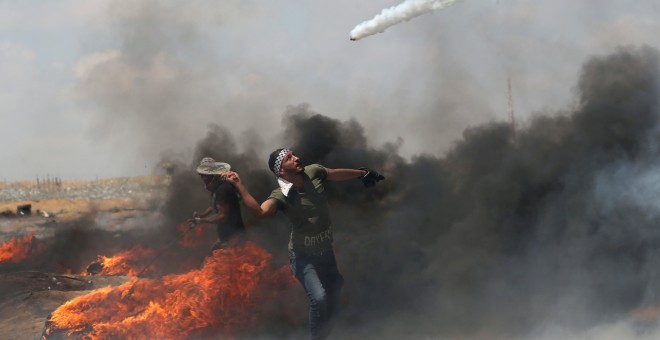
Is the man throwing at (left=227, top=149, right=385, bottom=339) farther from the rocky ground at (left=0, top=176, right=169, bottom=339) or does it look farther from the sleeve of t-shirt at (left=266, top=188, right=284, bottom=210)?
the rocky ground at (left=0, top=176, right=169, bottom=339)

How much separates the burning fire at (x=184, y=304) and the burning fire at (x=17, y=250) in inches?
171

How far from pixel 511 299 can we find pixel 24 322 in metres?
6.18

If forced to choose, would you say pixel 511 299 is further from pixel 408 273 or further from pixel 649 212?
pixel 649 212

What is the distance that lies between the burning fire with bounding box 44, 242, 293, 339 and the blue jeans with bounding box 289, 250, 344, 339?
144cm

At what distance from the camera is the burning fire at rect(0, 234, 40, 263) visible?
39.1ft

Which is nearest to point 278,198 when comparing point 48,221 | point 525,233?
point 525,233

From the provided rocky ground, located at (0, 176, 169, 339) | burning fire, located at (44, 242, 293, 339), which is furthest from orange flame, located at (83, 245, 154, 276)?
burning fire, located at (44, 242, 293, 339)

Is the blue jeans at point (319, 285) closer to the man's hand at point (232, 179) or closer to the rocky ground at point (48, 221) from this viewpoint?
the man's hand at point (232, 179)

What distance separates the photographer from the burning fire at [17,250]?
11.9 metres

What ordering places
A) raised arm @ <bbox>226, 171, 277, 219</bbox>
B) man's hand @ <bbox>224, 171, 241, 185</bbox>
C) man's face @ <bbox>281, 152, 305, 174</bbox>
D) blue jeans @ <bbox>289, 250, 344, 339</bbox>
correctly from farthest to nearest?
man's face @ <bbox>281, 152, 305, 174</bbox> → blue jeans @ <bbox>289, 250, 344, 339</bbox> → man's hand @ <bbox>224, 171, 241, 185</bbox> → raised arm @ <bbox>226, 171, 277, 219</bbox>

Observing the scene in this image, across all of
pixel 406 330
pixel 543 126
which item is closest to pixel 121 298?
pixel 406 330

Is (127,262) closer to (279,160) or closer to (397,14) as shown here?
(279,160)

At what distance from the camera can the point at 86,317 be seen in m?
8.04

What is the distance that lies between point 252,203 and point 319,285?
3.70ft
